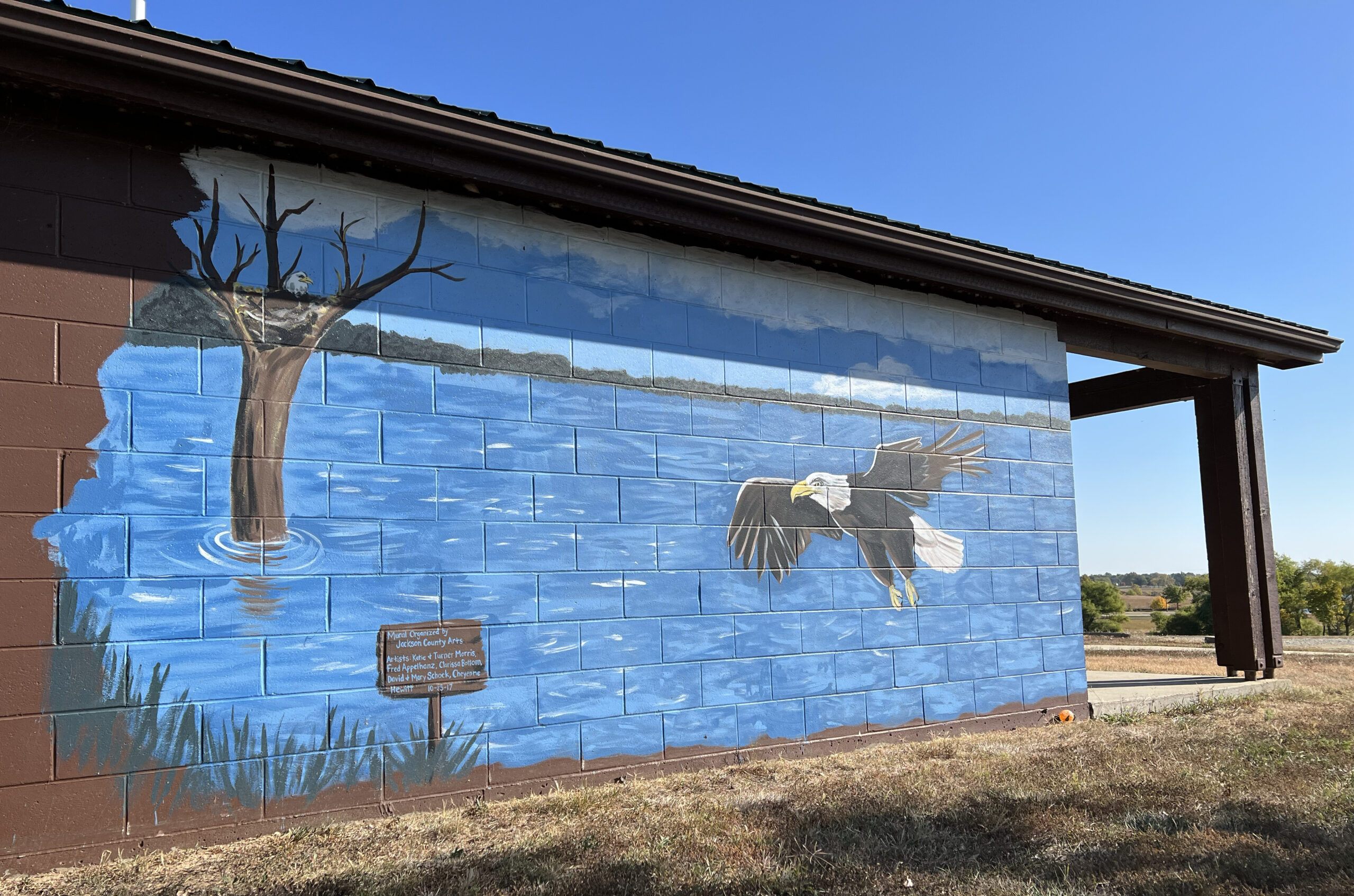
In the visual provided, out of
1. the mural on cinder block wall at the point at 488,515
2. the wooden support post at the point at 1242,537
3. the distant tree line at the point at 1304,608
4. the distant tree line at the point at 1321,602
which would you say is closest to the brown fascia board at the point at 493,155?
the mural on cinder block wall at the point at 488,515

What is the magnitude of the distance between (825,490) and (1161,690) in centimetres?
489

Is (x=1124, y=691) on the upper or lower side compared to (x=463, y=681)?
lower

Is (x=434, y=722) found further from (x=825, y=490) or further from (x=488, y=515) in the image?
(x=825, y=490)

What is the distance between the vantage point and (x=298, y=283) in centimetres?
516

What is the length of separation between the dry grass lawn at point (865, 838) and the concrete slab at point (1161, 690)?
214 centimetres

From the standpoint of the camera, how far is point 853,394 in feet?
23.8

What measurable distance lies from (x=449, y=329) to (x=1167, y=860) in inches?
180

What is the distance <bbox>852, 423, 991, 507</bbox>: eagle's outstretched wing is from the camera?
7309 millimetres

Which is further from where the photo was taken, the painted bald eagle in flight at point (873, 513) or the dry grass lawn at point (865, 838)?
the painted bald eagle in flight at point (873, 513)

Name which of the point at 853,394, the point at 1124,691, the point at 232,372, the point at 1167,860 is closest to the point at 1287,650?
the point at 1124,691

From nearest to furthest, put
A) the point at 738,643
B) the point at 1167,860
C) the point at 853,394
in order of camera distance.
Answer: the point at 1167,860
the point at 738,643
the point at 853,394

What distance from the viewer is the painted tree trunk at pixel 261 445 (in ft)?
15.9

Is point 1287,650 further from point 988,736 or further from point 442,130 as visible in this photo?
point 442,130

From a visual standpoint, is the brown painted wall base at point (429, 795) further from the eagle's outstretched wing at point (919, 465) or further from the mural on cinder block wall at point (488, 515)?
the eagle's outstretched wing at point (919, 465)
